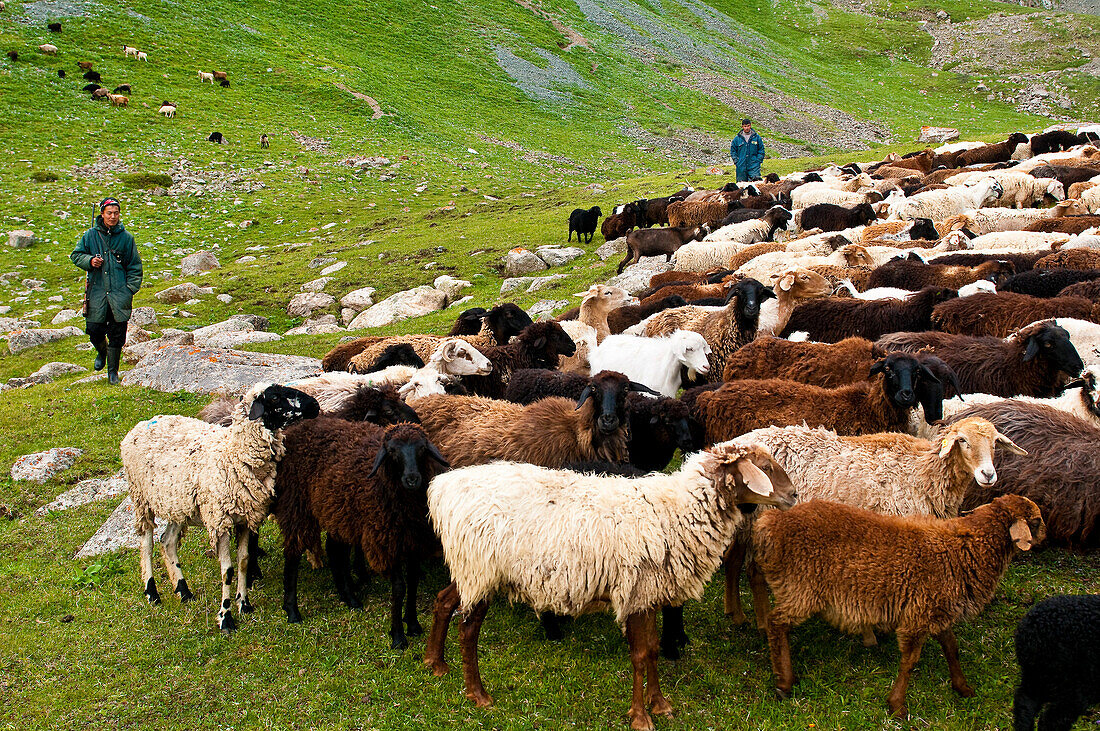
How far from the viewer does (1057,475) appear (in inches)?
235

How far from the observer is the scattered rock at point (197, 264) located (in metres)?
25.0

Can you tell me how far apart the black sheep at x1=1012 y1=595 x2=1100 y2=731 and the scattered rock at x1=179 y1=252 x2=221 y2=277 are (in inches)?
1004

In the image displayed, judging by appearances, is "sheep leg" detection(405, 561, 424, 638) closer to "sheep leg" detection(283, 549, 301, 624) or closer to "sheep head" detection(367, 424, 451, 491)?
"sheep head" detection(367, 424, 451, 491)

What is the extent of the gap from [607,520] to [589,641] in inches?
53.5

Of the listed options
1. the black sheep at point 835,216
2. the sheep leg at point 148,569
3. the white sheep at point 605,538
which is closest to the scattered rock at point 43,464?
the sheep leg at point 148,569

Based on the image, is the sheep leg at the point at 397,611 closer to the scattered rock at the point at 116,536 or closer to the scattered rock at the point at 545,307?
the scattered rock at the point at 116,536

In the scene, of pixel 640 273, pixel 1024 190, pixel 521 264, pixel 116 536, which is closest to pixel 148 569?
pixel 116 536

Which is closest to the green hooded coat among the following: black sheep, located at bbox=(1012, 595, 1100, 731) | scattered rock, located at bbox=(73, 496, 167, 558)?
scattered rock, located at bbox=(73, 496, 167, 558)

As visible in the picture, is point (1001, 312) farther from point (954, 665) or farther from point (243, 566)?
point (243, 566)

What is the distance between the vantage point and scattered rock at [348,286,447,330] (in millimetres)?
17438

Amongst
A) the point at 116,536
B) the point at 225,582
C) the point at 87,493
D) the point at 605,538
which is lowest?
the point at 87,493

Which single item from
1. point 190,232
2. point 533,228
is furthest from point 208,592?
point 190,232

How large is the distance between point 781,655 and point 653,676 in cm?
86

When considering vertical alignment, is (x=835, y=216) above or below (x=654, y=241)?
above
